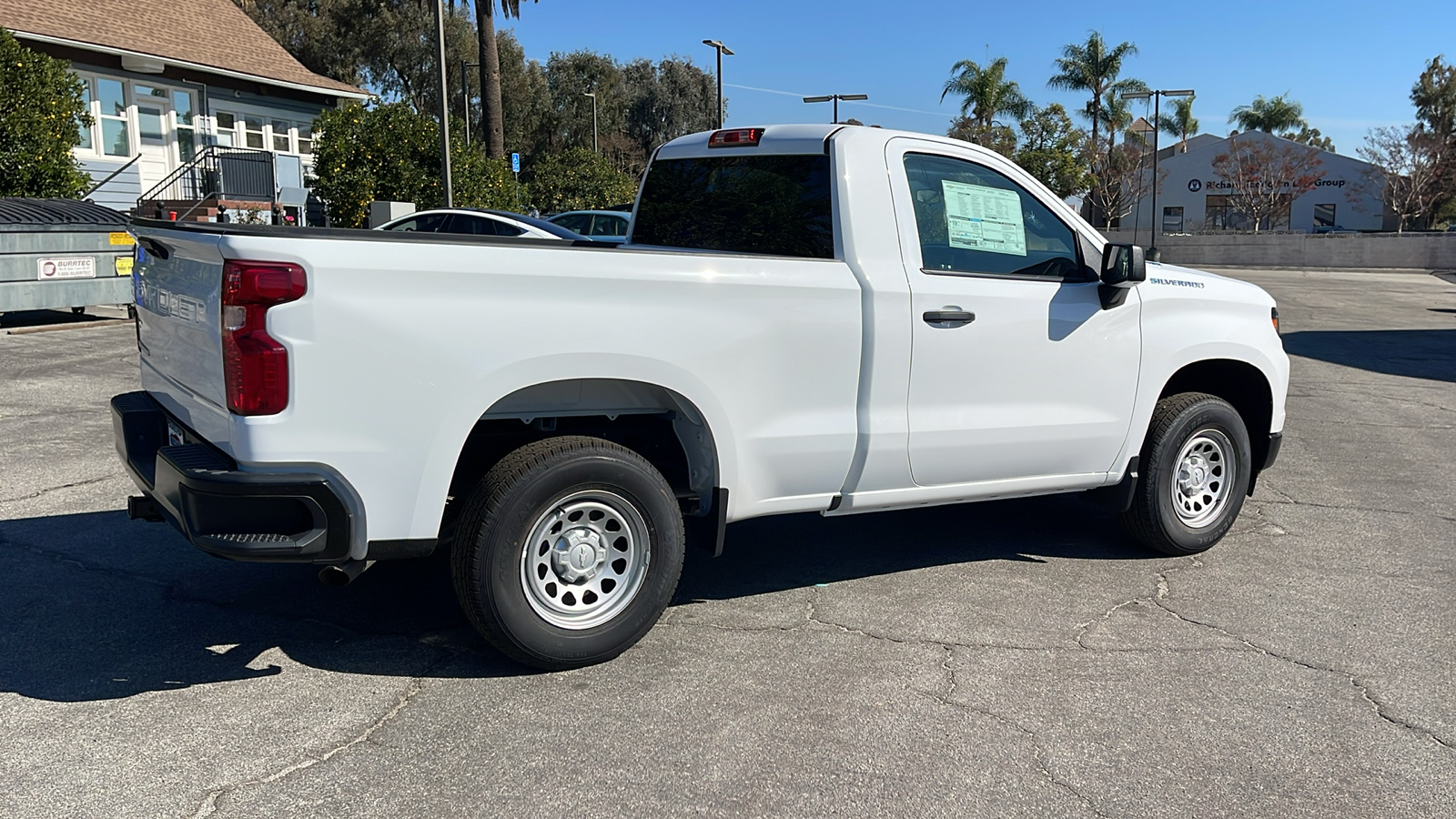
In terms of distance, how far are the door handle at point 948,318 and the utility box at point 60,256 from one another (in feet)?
40.6

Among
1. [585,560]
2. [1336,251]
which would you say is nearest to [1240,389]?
[585,560]

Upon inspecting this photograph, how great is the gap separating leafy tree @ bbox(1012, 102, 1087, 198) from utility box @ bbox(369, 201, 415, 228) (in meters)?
37.0

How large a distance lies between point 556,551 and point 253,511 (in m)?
1.02

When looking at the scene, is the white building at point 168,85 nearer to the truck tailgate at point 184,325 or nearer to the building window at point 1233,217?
the truck tailgate at point 184,325

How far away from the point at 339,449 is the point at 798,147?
7.72ft

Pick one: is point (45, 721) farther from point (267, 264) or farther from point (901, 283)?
point (901, 283)

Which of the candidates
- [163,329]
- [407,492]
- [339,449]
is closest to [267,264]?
[339,449]

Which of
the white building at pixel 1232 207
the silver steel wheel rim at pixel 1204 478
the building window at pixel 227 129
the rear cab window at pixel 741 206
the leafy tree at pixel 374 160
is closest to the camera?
the rear cab window at pixel 741 206

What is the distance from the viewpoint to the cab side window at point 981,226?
4.83 metres

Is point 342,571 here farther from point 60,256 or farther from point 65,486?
point 60,256

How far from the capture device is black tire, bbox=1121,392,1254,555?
555 centimetres

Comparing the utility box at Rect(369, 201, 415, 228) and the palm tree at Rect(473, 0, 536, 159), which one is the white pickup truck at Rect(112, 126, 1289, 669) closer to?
the utility box at Rect(369, 201, 415, 228)

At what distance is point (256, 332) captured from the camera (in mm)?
3500

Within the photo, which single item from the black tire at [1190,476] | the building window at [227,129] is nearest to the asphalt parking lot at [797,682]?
the black tire at [1190,476]
